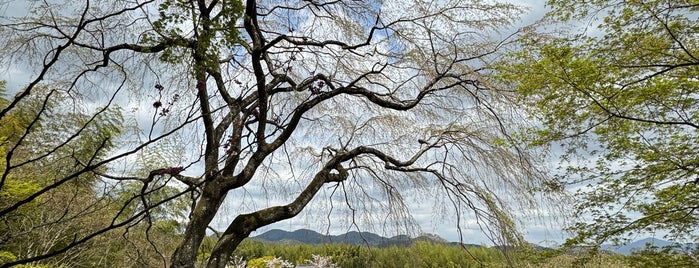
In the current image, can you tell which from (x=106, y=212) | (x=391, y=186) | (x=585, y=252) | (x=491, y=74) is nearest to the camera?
(x=491, y=74)

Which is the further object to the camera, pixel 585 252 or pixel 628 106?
pixel 585 252

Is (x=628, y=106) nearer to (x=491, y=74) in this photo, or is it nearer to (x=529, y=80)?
(x=529, y=80)

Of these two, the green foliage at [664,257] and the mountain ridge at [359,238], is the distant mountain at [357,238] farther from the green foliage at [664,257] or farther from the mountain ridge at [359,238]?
the green foliage at [664,257]

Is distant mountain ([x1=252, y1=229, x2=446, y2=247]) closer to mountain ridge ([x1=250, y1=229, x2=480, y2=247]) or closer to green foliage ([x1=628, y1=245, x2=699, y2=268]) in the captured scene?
mountain ridge ([x1=250, y1=229, x2=480, y2=247])

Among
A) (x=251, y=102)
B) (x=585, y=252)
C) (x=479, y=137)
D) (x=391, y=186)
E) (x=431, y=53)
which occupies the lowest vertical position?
(x=585, y=252)

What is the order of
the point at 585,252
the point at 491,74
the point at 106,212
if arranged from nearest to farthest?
1. the point at 491,74
2. the point at 585,252
3. the point at 106,212

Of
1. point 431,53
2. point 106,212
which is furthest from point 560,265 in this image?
point 106,212

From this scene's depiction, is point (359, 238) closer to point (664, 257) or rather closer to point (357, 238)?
point (357, 238)

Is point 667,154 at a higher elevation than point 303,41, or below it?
below

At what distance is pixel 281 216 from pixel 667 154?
11.2 ft

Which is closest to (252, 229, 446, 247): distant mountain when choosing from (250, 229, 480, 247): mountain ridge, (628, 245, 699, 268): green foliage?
(250, 229, 480, 247): mountain ridge

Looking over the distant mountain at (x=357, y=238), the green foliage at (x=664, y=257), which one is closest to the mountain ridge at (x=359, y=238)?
the distant mountain at (x=357, y=238)

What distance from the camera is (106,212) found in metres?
5.89

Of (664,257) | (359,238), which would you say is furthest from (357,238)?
(664,257)
